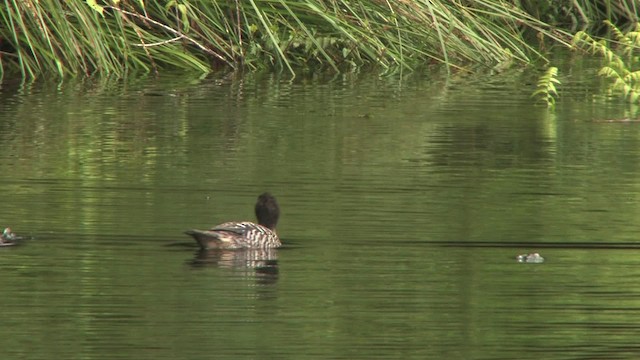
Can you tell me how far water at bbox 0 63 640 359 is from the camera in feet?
22.3

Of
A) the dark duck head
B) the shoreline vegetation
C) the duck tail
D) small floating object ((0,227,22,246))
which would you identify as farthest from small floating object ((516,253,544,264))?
the shoreline vegetation

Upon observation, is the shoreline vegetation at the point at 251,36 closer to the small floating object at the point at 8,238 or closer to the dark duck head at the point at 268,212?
the dark duck head at the point at 268,212

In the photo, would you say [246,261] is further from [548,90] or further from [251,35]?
[251,35]

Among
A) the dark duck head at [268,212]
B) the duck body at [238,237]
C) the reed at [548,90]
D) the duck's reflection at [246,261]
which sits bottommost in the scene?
the duck's reflection at [246,261]

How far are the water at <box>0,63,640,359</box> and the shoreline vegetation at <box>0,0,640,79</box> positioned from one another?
150cm

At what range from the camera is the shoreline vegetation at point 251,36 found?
649 inches

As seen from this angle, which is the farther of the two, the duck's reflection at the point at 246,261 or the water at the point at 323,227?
the duck's reflection at the point at 246,261

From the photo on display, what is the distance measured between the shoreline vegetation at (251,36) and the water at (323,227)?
1499mm

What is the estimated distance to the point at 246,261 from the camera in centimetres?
846

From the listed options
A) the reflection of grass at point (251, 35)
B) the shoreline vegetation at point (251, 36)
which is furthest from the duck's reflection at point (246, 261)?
the reflection of grass at point (251, 35)

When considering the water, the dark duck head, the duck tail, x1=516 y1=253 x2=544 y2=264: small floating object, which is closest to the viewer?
the water

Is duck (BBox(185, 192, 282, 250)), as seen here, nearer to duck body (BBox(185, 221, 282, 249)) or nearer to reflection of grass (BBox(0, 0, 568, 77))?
duck body (BBox(185, 221, 282, 249))

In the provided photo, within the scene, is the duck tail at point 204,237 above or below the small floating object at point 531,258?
above

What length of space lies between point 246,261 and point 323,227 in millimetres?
686
